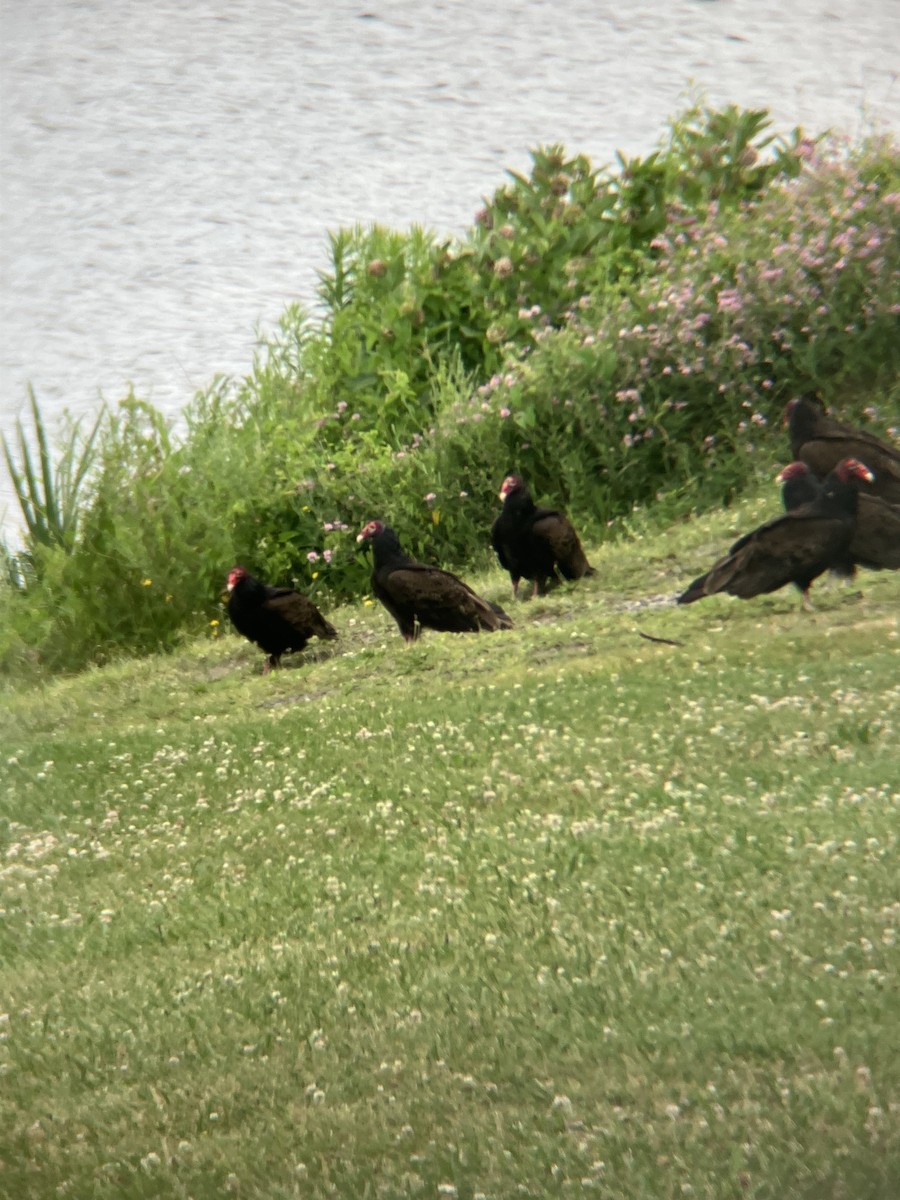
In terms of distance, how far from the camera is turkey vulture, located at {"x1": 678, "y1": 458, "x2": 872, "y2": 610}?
930 cm

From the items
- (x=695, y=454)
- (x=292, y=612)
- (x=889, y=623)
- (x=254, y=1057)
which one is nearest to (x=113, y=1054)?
(x=254, y=1057)

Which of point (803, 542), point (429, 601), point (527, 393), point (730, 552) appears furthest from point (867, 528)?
point (527, 393)

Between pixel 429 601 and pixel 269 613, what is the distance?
1.28 m

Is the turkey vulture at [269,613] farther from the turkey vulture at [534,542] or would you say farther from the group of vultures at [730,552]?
the turkey vulture at [534,542]

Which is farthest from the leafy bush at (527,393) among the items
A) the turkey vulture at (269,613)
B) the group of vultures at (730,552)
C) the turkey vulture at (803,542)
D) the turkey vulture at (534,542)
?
the turkey vulture at (803,542)

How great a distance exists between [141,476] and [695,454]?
5.39 metres

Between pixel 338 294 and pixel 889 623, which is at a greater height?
pixel 338 294

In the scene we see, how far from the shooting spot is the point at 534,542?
11656 mm

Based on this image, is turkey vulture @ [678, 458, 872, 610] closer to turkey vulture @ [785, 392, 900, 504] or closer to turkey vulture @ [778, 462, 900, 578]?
turkey vulture @ [778, 462, 900, 578]

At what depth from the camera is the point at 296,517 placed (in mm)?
14953

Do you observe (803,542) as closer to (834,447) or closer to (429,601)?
(834,447)

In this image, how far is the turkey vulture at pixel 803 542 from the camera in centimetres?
930

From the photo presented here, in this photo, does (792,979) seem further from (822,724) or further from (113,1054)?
(822,724)

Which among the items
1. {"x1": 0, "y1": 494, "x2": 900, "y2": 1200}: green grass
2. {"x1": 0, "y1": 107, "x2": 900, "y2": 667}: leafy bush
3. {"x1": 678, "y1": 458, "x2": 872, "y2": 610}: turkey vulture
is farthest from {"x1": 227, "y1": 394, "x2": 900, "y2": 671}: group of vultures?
{"x1": 0, "y1": 107, "x2": 900, "y2": 667}: leafy bush
